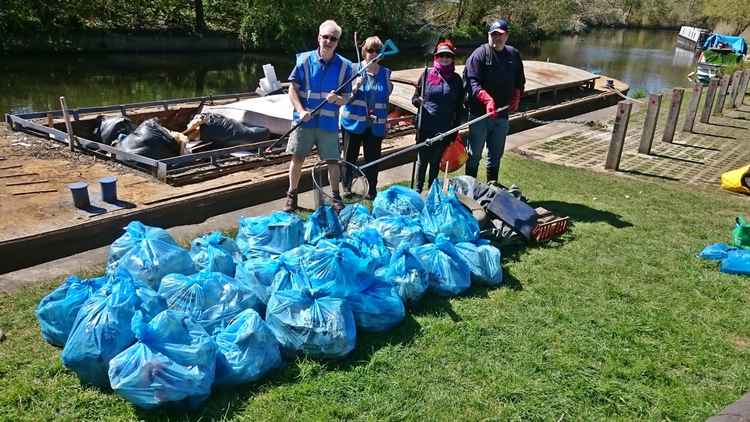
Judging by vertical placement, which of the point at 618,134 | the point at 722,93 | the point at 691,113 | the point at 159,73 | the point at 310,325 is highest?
the point at 722,93

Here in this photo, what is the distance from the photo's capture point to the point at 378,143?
6.08 metres

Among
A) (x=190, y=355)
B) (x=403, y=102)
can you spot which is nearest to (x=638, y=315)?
(x=190, y=355)

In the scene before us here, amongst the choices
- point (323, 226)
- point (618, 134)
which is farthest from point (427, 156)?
point (618, 134)

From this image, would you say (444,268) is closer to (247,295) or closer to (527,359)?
(527,359)

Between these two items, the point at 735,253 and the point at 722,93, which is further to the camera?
the point at 722,93

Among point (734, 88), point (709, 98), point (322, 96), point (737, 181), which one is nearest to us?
point (322, 96)

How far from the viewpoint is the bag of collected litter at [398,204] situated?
203 inches

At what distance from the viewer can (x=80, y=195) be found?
5.49 meters

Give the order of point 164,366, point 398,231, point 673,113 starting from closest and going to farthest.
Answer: point 164,366, point 398,231, point 673,113

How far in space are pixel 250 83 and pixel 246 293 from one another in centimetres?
1869

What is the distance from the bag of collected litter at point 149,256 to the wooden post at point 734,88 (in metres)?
14.7

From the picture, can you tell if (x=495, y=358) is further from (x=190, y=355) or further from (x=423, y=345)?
(x=190, y=355)

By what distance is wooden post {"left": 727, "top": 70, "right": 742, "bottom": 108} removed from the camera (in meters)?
14.2

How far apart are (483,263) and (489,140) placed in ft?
7.10
